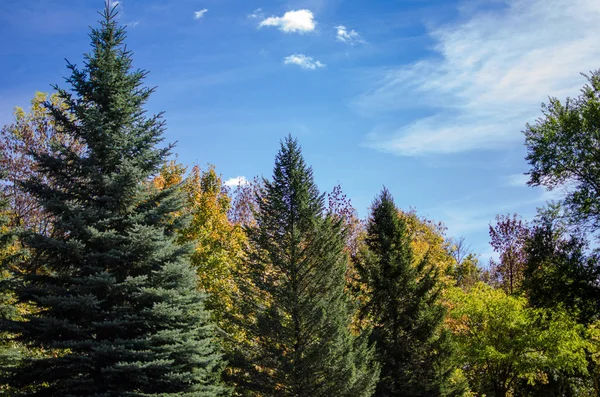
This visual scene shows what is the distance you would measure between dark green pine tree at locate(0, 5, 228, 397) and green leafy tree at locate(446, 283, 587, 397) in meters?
14.1

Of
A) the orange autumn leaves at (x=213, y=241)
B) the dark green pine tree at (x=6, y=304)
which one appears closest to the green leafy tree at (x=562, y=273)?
the orange autumn leaves at (x=213, y=241)

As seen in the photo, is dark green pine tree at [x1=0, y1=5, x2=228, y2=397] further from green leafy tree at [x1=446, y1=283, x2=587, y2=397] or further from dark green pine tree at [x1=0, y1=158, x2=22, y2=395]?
green leafy tree at [x1=446, y1=283, x2=587, y2=397]

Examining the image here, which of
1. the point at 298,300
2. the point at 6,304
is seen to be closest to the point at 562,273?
the point at 298,300

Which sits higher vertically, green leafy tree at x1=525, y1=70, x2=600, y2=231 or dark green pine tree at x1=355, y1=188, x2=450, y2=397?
green leafy tree at x1=525, y1=70, x2=600, y2=231

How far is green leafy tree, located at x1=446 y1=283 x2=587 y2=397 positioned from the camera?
21109 millimetres

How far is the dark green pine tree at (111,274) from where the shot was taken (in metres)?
12.4

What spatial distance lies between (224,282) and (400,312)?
836 centimetres

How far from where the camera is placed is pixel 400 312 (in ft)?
63.7

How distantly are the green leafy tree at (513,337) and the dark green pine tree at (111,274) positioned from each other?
46.3ft

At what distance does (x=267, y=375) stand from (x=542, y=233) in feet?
49.2

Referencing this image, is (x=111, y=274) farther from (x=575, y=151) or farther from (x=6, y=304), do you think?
(x=575, y=151)

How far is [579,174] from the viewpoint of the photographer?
2030cm

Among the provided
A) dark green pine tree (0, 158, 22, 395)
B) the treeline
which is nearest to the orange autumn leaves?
the treeline

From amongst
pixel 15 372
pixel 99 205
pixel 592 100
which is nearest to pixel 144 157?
pixel 99 205
